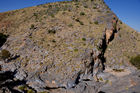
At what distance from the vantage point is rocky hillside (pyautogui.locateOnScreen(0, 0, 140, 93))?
53.1 ft

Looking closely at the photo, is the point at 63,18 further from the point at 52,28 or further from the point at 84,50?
the point at 84,50

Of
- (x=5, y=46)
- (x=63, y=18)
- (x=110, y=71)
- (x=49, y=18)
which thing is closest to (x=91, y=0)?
(x=63, y=18)

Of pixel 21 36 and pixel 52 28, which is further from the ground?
pixel 52 28

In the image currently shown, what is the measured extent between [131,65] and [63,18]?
88.0 ft

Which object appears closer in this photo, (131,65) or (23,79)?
(23,79)

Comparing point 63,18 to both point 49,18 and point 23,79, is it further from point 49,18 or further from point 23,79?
point 23,79

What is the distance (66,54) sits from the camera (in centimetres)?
2134

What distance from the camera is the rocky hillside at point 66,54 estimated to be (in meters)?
16.2

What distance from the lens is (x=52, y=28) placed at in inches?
1128

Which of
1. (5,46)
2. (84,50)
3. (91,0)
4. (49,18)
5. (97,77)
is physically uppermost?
(91,0)

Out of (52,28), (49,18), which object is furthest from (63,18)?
(52,28)

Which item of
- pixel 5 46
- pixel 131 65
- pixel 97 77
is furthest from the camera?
pixel 131 65

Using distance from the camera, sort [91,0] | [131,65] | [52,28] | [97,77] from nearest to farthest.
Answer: [97,77] → [131,65] → [52,28] → [91,0]

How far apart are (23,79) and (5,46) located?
11.3 meters
